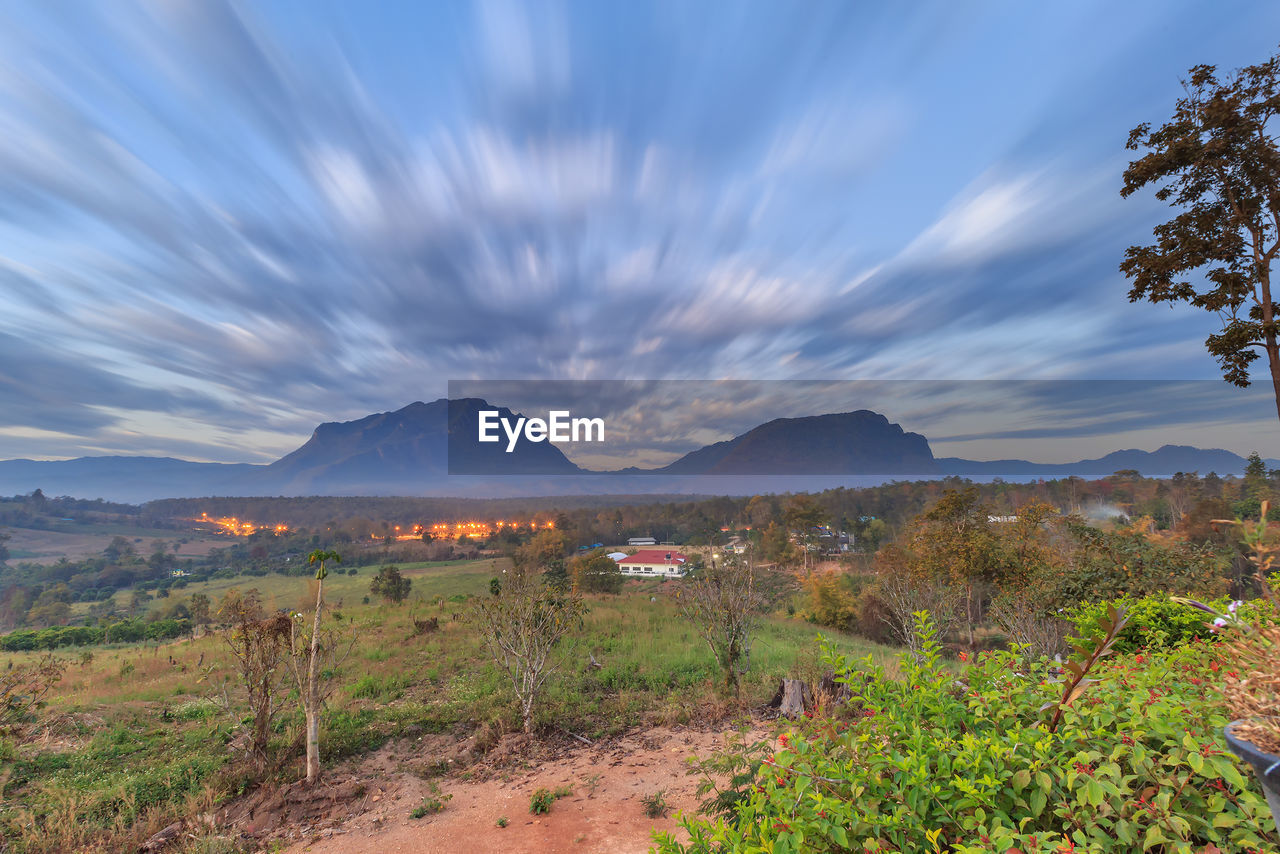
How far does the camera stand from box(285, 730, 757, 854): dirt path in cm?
473

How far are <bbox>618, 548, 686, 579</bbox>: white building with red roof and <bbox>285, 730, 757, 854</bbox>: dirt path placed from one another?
28915 millimetres

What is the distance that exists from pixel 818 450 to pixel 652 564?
70.5 metres

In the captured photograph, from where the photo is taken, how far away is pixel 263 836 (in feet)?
16.4

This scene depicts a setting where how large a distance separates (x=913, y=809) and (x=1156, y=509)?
44276mm

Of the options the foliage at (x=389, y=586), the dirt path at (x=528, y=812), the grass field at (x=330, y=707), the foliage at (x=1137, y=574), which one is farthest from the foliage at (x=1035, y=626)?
the foliage at (x=389, y=586)

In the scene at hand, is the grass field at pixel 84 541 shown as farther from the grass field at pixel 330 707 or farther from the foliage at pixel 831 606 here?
the foliage at pixel 831 606

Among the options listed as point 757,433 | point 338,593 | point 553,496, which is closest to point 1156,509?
point 338,593

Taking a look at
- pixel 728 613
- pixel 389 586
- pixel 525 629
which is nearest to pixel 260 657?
pixel 525 629

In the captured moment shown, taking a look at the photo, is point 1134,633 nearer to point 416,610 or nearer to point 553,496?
point 416,610

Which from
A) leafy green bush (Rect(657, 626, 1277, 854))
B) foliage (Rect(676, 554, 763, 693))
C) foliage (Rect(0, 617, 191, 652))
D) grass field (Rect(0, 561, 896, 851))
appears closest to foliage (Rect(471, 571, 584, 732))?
grass field (Rect(0, 561, 896, 851))

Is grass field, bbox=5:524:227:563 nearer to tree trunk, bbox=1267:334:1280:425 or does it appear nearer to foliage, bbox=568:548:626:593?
foliage, bbox=568:548:626:593

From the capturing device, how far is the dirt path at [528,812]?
473cm

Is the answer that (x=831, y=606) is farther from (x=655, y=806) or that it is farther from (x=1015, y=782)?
(x=1015, y=782)

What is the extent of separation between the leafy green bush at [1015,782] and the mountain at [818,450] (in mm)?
82808
